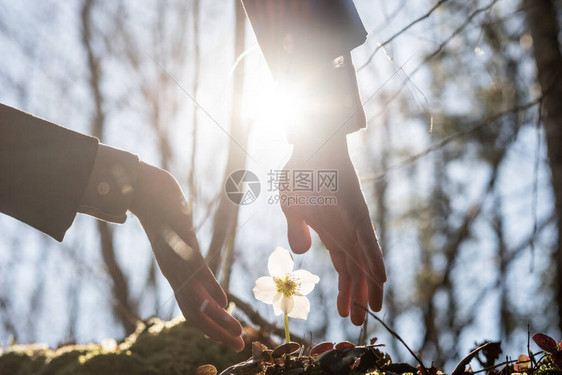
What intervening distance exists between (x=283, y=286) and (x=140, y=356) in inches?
24.2

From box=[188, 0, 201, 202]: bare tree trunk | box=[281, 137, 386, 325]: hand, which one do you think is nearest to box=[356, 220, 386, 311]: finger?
box=[281, 137, 386, 325]: hand

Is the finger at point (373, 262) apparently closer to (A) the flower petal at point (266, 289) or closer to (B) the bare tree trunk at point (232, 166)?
(A) the flower petal at point (266, 289)

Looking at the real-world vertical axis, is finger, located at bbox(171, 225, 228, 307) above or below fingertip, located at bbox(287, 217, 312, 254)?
below

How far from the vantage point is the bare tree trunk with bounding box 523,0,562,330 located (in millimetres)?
1902

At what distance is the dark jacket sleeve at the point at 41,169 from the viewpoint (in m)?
0.91

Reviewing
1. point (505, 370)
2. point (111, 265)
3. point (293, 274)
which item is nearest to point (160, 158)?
point (111, 265)

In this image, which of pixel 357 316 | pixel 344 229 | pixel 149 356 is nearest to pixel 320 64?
pixel 344 229

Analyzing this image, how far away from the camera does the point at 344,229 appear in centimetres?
107

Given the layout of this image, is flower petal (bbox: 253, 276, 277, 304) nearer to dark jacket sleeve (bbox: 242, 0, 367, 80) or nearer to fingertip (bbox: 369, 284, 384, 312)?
fingertip (bbox: 369, 284, 384, 312)

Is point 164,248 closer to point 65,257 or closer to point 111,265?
point 111,265

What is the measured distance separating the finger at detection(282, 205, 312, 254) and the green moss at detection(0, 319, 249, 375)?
443mm

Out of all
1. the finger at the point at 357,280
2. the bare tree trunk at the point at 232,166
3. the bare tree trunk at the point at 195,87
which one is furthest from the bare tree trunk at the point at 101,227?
the finger at the point at 357,280

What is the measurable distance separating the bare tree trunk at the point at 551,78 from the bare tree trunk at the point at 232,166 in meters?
1.42

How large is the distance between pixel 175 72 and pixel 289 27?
313 centimetres
